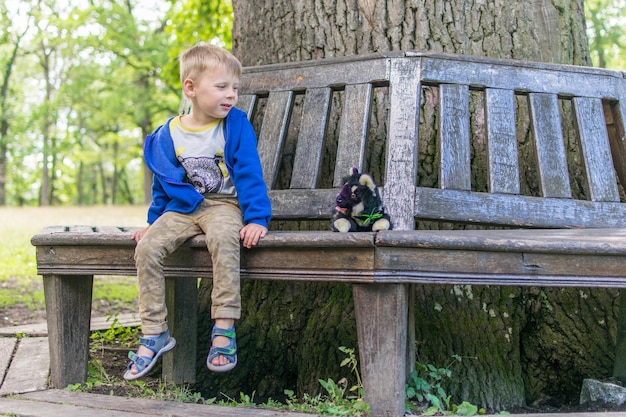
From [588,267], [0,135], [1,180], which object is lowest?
[588,267]

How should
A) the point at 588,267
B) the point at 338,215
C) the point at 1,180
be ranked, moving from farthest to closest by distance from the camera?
the point at 1,180
the point at 338,215
the point at 588,267

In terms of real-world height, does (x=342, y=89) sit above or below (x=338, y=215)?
above

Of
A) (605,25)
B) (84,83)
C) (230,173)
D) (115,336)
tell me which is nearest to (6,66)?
(84,83)

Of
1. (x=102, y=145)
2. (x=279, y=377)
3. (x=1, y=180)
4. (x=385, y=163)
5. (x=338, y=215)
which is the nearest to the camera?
(x=338, y=215)

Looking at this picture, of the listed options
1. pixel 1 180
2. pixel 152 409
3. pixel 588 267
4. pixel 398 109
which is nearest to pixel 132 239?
pixel 152 409

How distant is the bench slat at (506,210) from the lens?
3135 millimetres

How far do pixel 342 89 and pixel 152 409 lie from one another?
68.8 inches

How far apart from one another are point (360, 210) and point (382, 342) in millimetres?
522

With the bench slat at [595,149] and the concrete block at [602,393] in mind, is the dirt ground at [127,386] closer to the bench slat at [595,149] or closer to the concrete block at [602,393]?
the concrete block at [602,393]

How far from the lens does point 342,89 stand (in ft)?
11.6

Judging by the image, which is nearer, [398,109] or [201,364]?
[398,109]

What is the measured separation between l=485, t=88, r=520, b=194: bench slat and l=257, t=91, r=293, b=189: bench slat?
958mm

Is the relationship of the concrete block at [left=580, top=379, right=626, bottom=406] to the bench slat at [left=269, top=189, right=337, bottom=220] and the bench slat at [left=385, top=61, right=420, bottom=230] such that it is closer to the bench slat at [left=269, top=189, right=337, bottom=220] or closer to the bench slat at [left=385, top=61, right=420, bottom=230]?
the bench slat at [left=385, top=61, right=420, bottom=230]

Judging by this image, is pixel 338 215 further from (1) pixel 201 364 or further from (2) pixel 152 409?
(1) pixel 201 364
